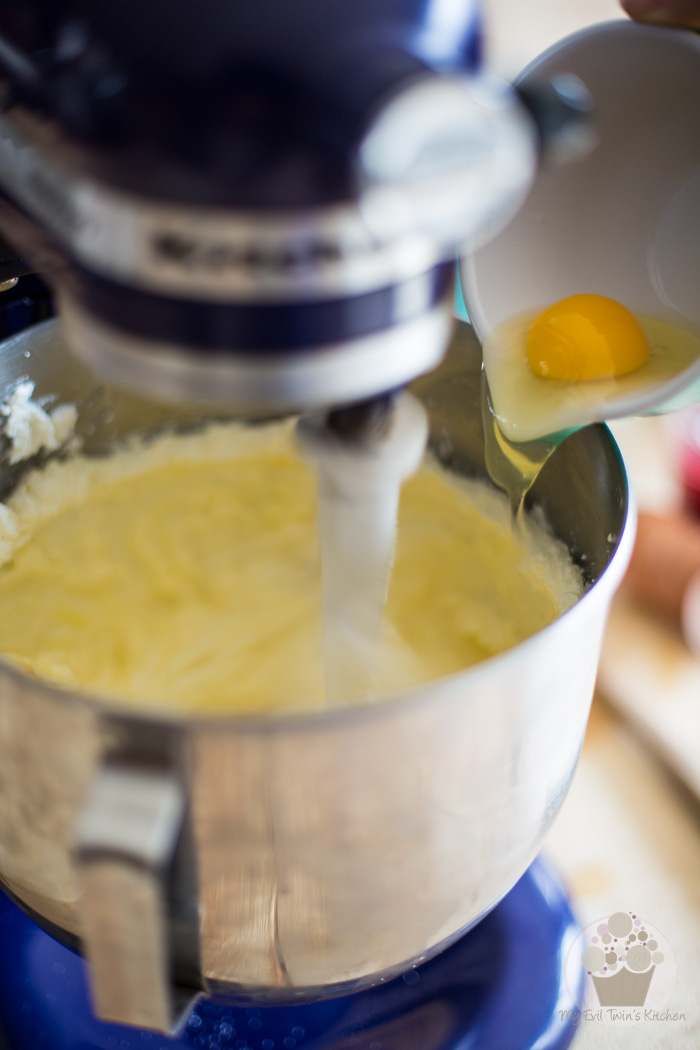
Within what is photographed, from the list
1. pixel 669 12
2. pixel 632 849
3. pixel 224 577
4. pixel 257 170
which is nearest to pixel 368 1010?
pixel 632 849

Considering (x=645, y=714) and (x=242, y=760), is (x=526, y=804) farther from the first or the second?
(x=645, y=714)

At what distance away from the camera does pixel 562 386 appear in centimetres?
58

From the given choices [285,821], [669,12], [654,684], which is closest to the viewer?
[285,821]

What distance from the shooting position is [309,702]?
27.1 inches

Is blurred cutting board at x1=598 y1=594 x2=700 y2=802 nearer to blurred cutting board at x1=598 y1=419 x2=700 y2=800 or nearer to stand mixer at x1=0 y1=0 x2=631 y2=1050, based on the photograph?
blurred cutting board at x1=598 y1=419 x2=700 y2=800

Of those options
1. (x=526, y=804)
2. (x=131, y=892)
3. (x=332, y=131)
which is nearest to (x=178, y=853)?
(x=131, y=892)

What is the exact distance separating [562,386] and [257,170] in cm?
35

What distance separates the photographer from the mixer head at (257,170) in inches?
10.6

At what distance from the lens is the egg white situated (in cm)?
51

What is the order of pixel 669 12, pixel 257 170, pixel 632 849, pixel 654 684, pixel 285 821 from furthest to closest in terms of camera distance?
pixel 654 684
pixel 632 849
pixel 669 12
pixel 285 821
pixel 257 170

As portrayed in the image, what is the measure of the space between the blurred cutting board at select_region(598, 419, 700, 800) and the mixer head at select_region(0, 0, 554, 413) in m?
0.43

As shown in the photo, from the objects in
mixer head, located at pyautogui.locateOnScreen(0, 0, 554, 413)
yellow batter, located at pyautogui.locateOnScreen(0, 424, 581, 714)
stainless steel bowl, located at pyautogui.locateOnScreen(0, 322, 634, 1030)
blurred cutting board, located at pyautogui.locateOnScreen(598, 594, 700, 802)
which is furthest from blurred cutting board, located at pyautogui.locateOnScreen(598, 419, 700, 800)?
mixer head, located at pyautogui.locateOnScreen(0, 0, 554, 413)

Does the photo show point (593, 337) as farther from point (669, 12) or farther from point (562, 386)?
point (669, 12)

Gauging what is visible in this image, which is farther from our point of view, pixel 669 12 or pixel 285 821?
pixel 669 12
